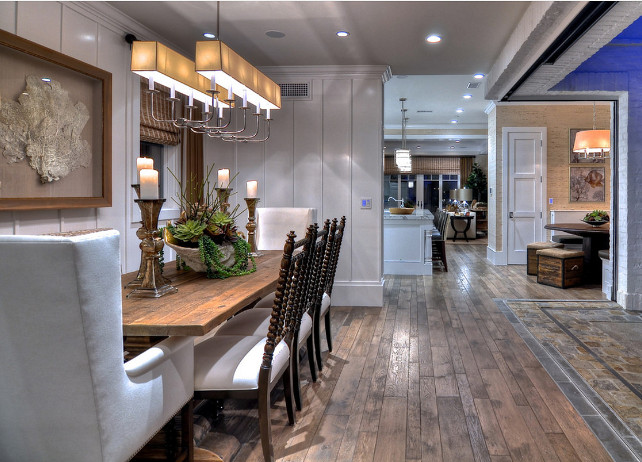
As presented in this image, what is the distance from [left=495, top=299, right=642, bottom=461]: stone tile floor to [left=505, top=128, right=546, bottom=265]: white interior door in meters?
2.95

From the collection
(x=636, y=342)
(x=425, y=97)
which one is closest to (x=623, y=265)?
(x=636, y=342)

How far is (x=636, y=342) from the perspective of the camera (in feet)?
12.5

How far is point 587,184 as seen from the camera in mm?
8148

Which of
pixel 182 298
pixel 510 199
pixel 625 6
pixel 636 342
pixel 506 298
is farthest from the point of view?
pixel 510 199

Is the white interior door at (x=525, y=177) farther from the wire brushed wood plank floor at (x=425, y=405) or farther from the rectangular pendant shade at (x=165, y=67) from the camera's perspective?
the rectangular pendant shade at (x=165, y=67)

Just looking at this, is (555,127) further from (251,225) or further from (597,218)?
(251,225)

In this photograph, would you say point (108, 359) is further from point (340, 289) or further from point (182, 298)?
point (340, 289)

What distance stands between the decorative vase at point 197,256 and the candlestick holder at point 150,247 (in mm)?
369

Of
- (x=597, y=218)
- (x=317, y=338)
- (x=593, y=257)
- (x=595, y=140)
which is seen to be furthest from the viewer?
(x=595, y=140)

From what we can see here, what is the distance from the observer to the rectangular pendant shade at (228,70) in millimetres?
2500

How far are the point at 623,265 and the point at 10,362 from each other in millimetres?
5496

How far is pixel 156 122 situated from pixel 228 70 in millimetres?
1962

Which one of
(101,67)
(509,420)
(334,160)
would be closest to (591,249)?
(334,160)

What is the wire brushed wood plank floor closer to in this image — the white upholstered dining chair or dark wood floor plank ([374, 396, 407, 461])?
dark wood floor plank ([374, 396, 407, 461])
